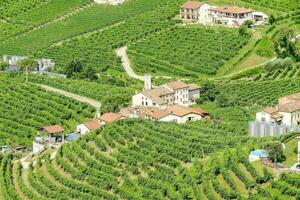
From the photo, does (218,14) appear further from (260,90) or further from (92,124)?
(92,124)

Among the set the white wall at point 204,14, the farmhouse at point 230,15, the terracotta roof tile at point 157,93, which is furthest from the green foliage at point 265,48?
the terracotta roof tile at point 157,93

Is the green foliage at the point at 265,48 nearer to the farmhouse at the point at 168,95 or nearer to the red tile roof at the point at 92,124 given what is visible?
the farmhouse at the point at 168,95

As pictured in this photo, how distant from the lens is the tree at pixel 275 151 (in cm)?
5878

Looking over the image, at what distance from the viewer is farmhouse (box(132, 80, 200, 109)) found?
→ 259 ft

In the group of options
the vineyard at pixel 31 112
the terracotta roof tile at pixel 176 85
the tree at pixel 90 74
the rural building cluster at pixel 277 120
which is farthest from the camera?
the tree at pixel 90 74

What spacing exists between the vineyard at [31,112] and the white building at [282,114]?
1504 cm

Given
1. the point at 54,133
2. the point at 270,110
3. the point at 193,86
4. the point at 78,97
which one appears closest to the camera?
the point at 270,110

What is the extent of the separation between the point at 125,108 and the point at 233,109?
7313 mm

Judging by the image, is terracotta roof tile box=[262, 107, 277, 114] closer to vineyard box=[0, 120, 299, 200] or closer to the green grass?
vineyard box=[0, 120, 299, 200]

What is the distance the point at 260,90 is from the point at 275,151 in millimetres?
23809

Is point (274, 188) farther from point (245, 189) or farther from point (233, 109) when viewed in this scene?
point (233, 109)

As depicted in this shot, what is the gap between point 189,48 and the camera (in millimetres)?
97562

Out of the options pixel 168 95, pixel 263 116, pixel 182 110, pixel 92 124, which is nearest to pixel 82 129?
pixel 92 124

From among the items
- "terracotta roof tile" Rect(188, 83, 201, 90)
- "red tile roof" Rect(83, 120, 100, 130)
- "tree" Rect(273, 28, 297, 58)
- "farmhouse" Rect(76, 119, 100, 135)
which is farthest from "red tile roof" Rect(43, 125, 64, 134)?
"tree" Rect(273, 28, 297, 58)
